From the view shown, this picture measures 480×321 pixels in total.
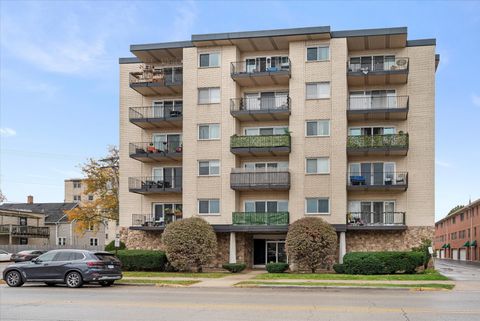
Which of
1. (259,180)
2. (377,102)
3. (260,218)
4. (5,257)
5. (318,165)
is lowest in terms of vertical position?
(5,257)

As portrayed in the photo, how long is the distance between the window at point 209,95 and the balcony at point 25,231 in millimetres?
41247

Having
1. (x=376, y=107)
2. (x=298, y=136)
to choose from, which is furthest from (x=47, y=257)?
(x=376, y=107)

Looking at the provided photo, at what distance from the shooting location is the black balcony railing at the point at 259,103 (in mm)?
43037

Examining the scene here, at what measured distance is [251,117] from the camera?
43.3m

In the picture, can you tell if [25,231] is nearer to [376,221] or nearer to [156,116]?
[156,116]

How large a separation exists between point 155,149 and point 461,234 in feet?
179

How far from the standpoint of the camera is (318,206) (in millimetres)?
41688

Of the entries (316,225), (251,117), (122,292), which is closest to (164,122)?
(251,117)

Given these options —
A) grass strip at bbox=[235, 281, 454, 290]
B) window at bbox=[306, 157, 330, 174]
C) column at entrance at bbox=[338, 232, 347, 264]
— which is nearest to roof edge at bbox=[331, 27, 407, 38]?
window at bbox=[306, 157, 330, 174]

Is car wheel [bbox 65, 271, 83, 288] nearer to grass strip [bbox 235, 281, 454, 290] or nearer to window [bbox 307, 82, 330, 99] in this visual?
grass strip [bbox 235, 281, 454, 290]

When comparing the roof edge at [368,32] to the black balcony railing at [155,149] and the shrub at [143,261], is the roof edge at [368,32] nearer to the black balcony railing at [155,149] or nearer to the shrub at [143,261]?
the black balcony railing at [155,149]

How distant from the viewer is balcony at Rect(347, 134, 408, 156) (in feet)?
134

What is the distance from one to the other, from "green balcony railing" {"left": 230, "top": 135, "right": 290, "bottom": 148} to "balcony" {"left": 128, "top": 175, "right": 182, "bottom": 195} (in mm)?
5433

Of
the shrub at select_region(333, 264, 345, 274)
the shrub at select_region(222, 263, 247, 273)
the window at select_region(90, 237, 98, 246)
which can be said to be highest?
the shrub at select_region(333, 264, 345, 274)
